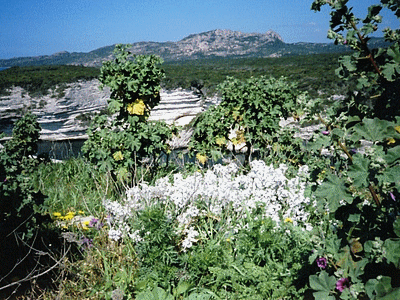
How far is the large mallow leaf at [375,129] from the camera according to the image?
158 cm

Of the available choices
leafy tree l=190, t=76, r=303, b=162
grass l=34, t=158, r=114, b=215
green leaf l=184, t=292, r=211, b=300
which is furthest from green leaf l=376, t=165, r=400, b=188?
leafy tree l=190, t=76, r=303, b=162

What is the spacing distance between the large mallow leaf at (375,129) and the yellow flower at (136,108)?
356cm

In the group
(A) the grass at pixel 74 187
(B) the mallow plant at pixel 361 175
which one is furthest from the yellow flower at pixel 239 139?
(B) the mallow plant at pixel 361 175

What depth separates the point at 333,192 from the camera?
66.7 inches

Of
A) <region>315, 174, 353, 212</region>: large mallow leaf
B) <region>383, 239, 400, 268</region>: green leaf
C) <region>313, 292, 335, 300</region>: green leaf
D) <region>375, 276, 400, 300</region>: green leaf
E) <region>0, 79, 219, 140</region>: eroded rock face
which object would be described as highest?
<region>315, 174, 353, 212</region>: large mallow leaf

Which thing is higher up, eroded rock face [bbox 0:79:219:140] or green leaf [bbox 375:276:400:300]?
green leaf [bbox 375:276:400:300]

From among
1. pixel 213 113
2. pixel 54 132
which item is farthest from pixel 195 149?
pixel 54 132

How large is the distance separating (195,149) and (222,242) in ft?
9.94

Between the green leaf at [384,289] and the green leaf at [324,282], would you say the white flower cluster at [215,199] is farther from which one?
the green leaf at [384,289]

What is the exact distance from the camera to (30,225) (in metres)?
2.83

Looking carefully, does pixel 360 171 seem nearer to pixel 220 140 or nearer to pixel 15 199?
pixel 15 199

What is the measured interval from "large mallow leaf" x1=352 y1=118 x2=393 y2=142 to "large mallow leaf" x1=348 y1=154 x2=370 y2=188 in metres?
0.10

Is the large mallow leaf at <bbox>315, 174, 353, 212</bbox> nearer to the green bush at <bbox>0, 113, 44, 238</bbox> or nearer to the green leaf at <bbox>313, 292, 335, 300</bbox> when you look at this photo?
the green leaf at <bbox>313, 292, 335, 300</bbox>

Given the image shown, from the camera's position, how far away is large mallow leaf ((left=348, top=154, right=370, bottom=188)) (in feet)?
5.11
